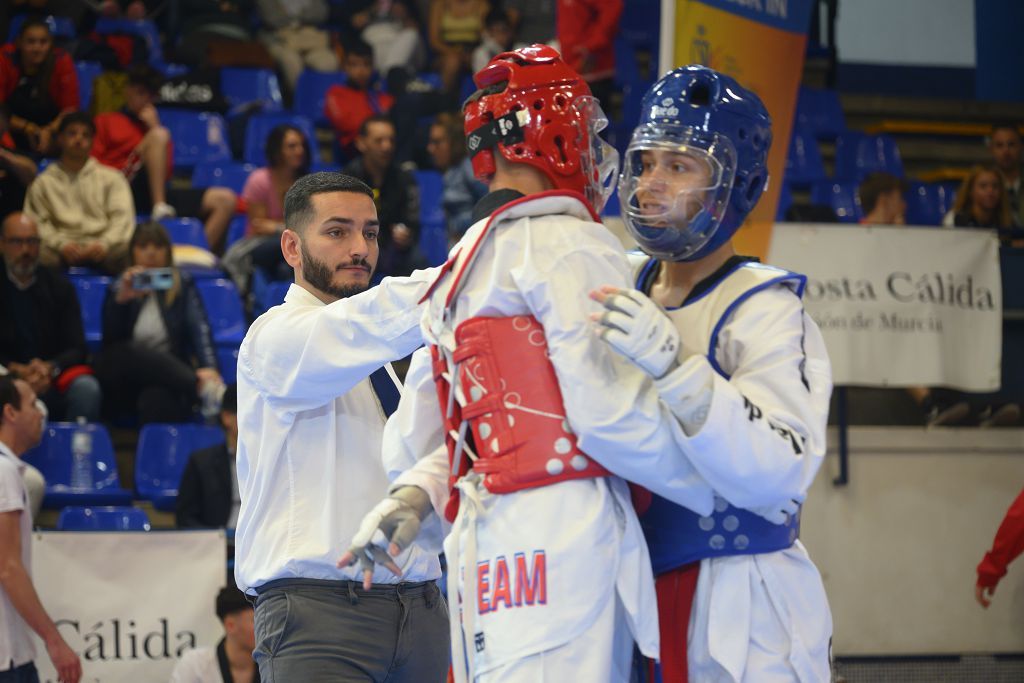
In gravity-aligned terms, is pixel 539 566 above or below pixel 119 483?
above

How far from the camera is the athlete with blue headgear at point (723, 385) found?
2586 millimetres

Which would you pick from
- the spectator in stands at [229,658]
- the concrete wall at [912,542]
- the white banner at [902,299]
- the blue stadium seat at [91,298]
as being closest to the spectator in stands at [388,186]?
the blue stadium seat at [91,298]

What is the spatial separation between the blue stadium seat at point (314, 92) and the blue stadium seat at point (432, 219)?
179cm

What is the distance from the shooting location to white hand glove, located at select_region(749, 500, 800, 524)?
9.02ft

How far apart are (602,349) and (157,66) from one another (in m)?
9.95

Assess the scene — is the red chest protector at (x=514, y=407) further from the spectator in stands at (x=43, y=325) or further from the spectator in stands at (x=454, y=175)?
the spectator in stands at (x=454, y=175)

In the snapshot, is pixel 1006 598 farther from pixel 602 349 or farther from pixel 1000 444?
pixel 602 349

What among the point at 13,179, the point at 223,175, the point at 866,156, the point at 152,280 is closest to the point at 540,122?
the point at 152,280

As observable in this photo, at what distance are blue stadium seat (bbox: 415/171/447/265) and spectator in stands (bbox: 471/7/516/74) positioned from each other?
1.63 meters

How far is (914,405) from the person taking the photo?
8.38 metres

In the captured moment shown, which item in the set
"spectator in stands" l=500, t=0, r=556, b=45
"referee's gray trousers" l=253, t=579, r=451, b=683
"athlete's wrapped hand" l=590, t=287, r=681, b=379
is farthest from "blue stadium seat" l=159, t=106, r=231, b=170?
"athlete's wrapped hand" l=590, t=287, r=681, b=379

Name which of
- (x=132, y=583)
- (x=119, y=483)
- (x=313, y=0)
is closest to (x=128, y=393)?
(x=119, y=483)

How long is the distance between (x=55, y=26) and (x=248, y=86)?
1738 mm

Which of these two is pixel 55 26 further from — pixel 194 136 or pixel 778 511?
pixel 778 511
